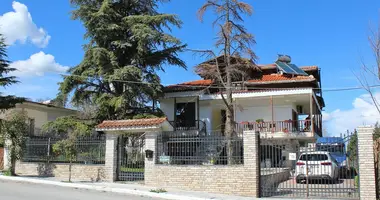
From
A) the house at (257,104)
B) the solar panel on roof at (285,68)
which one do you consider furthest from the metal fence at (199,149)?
the solar panel on roof at (285,68)

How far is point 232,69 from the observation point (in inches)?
886

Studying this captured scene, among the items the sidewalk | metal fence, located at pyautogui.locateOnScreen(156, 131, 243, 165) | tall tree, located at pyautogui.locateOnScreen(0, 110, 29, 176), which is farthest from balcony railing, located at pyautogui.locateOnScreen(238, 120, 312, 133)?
tall tree, located at pyautogui.locateOnScreen(0, 110, 29, 176)

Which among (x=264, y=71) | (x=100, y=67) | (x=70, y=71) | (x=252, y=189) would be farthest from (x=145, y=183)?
(x=264, y=71)

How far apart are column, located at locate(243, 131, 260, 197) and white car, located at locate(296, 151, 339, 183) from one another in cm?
204

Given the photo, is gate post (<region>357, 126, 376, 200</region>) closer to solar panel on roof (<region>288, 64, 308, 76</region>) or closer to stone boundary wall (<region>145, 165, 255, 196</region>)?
stone boundary wall (<region>145, 165, 255, 196</region>)

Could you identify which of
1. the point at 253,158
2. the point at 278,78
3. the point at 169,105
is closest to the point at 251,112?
the point at 278,78

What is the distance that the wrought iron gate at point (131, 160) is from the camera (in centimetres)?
1733

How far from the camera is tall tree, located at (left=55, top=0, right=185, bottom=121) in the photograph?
24531mm

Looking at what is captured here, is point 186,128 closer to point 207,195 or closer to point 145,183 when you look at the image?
point 145,183

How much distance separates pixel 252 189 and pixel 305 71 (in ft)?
69.9

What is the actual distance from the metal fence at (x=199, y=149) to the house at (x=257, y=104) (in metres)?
11.5

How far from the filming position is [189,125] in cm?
3070

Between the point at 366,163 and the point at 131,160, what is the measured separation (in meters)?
9.73

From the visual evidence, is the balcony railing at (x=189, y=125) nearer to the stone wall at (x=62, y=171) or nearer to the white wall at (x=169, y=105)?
the white wall at (x=169, y=105)
